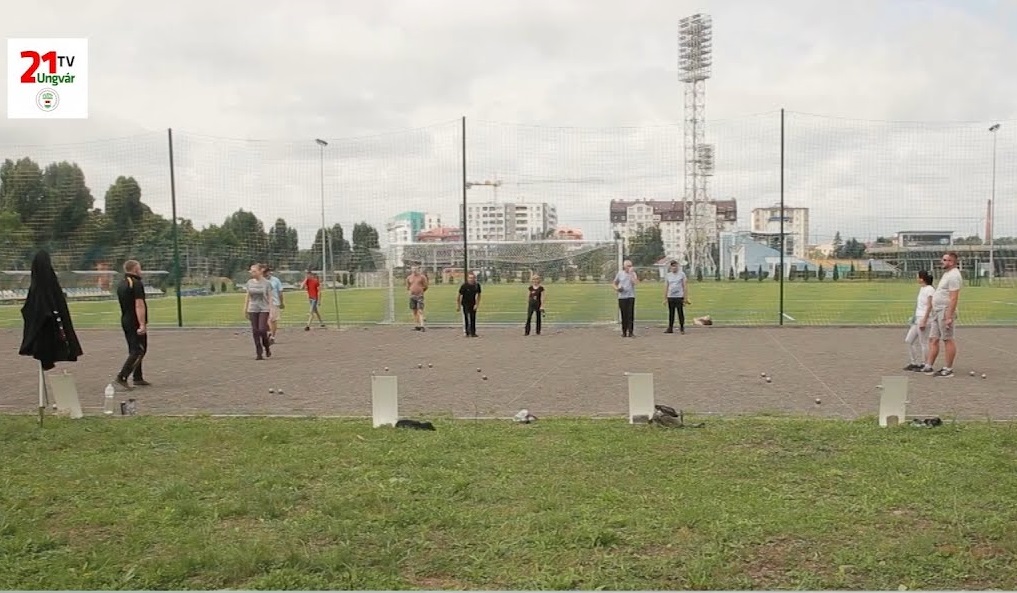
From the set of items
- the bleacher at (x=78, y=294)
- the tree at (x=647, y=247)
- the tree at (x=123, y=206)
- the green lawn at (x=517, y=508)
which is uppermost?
the tree at (x=123, y=206)

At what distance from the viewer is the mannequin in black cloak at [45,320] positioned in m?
7.73

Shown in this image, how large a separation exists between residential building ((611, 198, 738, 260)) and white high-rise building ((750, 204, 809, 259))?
0.79 meters

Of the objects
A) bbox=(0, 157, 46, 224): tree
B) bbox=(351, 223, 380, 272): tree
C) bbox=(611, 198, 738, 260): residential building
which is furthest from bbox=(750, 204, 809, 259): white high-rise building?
bbox=(0, 157, 46, 224): tree

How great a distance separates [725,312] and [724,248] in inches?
464

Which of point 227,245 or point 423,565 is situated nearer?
point 423,565

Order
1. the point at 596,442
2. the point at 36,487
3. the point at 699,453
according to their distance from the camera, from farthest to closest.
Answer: the point at 596,442 < the point at 699,453 < the point at 36,487

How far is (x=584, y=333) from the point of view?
62.2 ft

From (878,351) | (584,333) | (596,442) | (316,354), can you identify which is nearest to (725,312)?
(584,333)

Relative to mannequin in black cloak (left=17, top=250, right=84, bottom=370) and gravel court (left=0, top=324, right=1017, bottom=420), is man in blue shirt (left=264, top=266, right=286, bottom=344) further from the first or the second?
mannequin in black cloak (left=17, top=250, right=84, bottom=370)

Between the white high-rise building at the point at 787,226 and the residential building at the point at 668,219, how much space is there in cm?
79

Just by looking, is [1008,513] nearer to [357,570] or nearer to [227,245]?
[357,570]

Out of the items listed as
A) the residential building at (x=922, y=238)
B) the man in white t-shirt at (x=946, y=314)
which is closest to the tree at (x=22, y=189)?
the man in white t-shirt at (x=946, y=314)

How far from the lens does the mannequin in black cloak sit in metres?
7.73

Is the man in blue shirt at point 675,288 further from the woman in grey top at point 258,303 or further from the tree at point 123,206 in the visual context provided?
the tree at point 123,206
